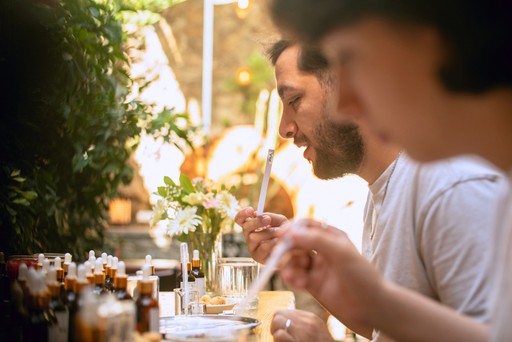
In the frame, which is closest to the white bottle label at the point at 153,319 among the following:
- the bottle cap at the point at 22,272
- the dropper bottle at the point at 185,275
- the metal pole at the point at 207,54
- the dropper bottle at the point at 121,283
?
the dropper bottle at the point at 121,283

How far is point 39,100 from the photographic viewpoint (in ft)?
Result: 7.88

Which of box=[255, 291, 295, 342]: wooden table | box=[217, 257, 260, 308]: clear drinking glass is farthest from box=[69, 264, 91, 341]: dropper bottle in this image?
box=[217, 257, 260, 308]: clear drinking glass

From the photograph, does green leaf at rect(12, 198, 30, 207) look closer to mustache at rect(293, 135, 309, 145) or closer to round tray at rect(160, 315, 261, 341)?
round tray at rect(160, 315, 261, 341)

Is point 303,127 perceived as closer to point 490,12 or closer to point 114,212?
point 490,12

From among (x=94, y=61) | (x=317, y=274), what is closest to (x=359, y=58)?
(x=317, y=274)

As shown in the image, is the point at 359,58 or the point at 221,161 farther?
the point at 221,161

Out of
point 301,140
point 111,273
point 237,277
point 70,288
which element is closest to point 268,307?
point 237,277

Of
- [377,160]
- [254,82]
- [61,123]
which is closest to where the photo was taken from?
[377,160]

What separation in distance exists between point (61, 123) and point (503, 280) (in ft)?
6.84

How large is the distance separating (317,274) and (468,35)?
0.63 meters

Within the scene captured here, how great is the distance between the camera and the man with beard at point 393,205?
1.47 metres

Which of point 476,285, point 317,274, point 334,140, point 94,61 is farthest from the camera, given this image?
point 94,61

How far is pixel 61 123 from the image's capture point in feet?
8.75

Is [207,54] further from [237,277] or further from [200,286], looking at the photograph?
[200,286]
